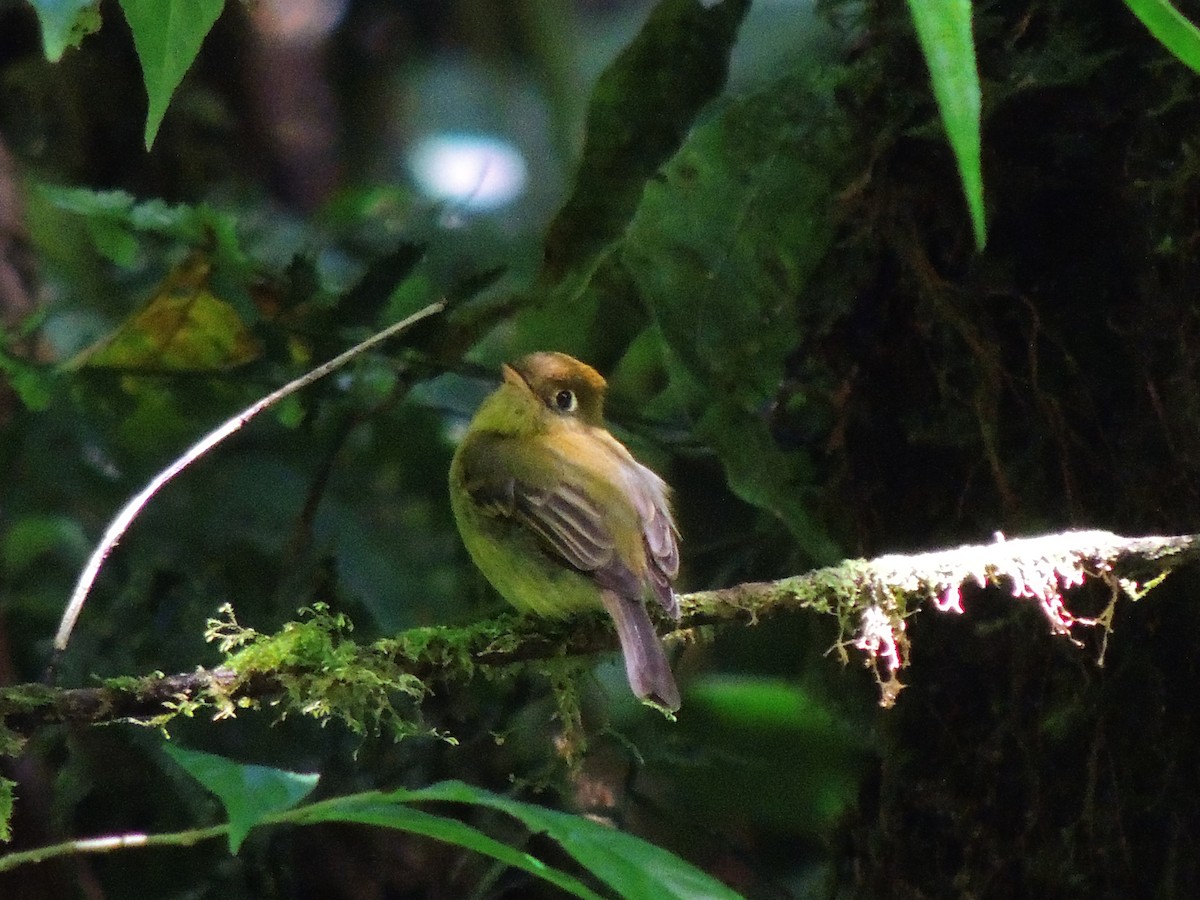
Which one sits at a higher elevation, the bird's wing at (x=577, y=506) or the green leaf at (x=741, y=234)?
the green leaf at (x=741, y=234)

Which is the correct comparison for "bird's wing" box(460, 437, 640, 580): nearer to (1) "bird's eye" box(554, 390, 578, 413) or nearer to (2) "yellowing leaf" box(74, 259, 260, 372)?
(1) "bird's eye" box(554, 390, 578, 413)

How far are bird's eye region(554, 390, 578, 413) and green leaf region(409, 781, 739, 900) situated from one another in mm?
1586

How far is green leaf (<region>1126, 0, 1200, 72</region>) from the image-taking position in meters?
1.35

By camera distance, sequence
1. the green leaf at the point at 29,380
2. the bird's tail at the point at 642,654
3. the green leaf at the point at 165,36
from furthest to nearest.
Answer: the green leaf at the point at 29,380
the bird's tail at the point at 642,654
the green leaf at the point at 165,36

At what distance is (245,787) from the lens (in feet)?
4.45

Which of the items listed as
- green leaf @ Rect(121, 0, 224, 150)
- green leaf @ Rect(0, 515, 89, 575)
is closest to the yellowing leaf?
green leaf @ Rect(0, 515, 89, 575)

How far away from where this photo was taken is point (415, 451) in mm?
3342

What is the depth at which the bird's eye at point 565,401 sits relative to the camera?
300cm

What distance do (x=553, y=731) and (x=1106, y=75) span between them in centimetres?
169

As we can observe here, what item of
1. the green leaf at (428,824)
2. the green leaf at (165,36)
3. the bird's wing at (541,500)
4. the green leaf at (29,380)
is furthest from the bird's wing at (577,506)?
the green leaf at (165,36)

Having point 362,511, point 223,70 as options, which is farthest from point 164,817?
point 223,70

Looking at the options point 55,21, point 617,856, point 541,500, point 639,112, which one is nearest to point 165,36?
point 55,21

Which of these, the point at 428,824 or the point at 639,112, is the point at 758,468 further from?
the point at 428,824

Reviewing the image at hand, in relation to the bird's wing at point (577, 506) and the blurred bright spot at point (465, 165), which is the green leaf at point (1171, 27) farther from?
the blurred bright spot at point (465, 165)
